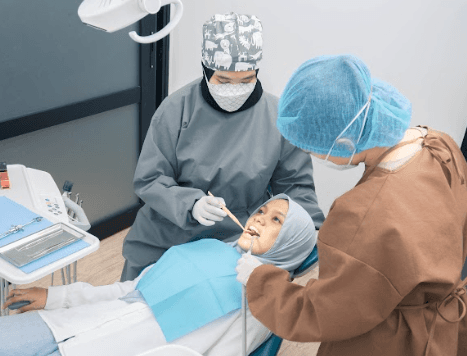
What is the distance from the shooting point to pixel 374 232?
94cm

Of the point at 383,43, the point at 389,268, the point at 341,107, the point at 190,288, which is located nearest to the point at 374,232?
the point at 389,268

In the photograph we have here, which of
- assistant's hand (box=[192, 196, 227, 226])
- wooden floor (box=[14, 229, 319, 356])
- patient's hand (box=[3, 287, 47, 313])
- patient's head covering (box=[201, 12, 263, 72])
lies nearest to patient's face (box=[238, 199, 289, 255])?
assistant's hand (box=[192, 196, 227, 226])

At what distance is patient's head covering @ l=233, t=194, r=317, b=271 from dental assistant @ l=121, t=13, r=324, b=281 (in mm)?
146

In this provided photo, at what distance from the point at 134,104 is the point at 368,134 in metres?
2.07

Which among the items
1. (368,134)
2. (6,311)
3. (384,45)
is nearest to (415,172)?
(368,134)

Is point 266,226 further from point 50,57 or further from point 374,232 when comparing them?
point 50,57

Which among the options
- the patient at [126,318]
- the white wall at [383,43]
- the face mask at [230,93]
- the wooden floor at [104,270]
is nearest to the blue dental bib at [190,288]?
the patient at [126,318]

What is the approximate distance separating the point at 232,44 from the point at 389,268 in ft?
2.83

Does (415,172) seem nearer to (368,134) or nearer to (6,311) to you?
(368,134)

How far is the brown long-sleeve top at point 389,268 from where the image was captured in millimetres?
944

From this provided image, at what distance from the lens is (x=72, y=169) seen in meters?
2.60

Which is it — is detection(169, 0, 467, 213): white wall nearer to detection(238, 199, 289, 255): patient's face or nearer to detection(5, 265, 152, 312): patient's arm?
detection(238, 199, 289, 255): patient's face

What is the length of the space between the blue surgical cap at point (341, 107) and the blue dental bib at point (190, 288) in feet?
1.88

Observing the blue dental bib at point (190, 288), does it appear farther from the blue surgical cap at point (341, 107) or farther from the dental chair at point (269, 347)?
the blue surgical cap at point (341, 107)
